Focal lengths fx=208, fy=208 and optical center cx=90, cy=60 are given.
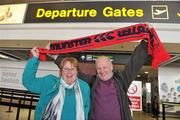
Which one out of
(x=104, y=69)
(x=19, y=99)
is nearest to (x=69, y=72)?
(x=104, y=69)

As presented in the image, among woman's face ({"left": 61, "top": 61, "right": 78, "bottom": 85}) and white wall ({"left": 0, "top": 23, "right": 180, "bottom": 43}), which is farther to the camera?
Result: white wall ({"left": 0, "top": 23, "right": 180, "bottom": 43})

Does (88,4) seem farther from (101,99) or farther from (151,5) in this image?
(101,99)

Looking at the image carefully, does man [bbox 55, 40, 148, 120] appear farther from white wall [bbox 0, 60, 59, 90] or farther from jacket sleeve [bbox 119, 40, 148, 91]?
white wall [bbox 0, 60, 59, 90]

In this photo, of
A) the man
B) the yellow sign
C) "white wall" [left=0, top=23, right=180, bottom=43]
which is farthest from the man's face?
the yellow sign

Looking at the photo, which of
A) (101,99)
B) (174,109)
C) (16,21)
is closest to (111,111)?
(101,99)

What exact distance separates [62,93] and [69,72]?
165 millimetres

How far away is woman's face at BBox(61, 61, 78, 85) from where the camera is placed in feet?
5.05

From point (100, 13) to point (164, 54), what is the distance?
2507 mm

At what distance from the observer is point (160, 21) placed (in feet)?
13.4

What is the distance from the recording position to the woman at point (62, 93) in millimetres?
1497

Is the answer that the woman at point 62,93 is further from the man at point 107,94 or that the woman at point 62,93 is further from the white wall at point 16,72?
the white wall at point 16,72

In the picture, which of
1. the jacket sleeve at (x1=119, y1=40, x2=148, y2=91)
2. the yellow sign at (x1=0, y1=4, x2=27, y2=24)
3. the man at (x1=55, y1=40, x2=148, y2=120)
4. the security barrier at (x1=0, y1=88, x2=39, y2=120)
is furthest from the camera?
the yellow sign at (x1=0, y1=4, x2=27, y2=24)

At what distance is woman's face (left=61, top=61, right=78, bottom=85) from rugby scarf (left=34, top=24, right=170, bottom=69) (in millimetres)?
465

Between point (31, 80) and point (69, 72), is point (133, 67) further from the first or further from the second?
point (31, 80)
